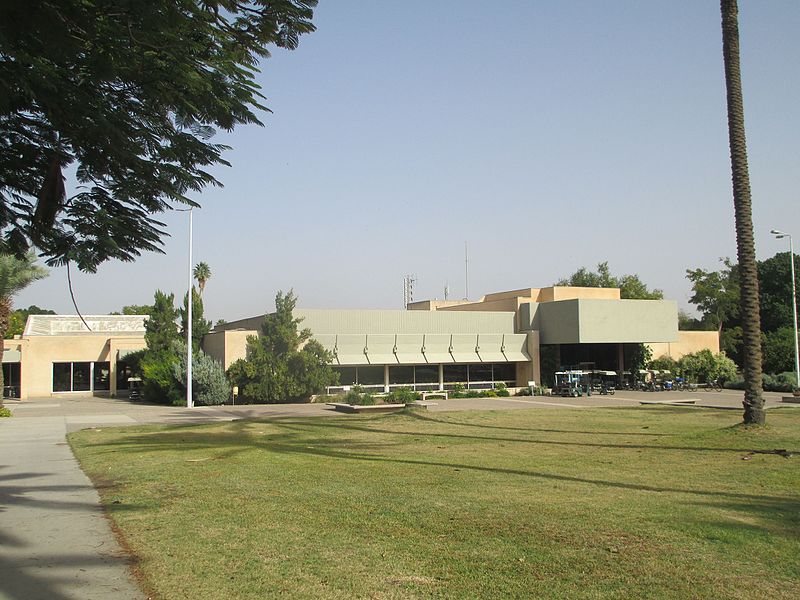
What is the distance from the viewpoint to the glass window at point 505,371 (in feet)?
158

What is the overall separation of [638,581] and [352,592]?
2.35 m

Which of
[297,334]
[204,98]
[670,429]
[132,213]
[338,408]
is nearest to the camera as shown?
[204,98]

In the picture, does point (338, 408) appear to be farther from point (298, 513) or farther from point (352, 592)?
point (352, 592)

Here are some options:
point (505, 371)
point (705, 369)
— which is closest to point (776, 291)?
point (705, 369)

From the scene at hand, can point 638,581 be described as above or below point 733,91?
below

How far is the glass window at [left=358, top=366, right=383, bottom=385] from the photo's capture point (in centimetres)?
4388

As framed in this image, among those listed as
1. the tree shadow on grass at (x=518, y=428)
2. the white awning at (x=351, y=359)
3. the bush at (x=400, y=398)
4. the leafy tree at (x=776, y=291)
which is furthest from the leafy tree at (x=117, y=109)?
the leafy tree at (x=776, y=291)

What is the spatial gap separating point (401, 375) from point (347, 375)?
367 cm

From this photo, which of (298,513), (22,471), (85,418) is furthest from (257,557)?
(85,418)

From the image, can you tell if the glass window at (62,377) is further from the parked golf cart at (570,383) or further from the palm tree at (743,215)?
the palm tree at (743,215)

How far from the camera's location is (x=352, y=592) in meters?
5.67

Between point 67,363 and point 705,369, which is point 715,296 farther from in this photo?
point 67,363

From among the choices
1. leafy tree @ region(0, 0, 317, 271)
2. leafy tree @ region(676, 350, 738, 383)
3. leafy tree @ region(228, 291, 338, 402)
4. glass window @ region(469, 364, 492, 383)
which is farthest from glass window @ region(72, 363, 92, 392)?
leafy tree @ region(0, 0, 317, 271)

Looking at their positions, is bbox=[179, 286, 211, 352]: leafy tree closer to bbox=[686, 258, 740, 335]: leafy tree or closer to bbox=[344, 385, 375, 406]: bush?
bbox=[344, 385, 375, 406]: bush
